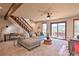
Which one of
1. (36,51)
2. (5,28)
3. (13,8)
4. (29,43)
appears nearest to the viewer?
(13,8)

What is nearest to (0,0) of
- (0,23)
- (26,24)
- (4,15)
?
(26,24)

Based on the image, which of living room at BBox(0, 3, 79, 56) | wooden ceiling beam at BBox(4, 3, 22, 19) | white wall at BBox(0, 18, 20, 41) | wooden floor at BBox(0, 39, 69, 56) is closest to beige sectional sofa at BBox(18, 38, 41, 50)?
living room at BBox(0, 3, 79, 56)

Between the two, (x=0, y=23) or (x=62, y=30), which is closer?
(x=62, y=30)

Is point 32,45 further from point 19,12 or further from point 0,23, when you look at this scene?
point 0,23

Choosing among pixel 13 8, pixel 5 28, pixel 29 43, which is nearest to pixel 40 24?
pixel 29 43

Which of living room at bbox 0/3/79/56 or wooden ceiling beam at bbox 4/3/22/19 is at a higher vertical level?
wooden ceiling beam at bbox 4/3/22/19

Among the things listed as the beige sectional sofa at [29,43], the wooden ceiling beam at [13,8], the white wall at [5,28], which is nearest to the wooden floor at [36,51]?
the beige sectional sofa at [29,43]

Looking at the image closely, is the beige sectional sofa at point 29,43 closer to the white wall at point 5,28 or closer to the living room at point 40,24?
the living room at point 40,24

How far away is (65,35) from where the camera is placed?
377cm

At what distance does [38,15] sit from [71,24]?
1629 mm

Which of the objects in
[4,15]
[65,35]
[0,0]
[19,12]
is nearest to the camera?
[0,0]

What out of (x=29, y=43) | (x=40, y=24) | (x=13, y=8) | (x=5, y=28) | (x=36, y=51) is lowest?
(x=36, y=51)

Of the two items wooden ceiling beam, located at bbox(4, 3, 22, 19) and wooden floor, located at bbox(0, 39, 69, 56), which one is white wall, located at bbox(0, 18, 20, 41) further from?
wooden floor, located at bbox(0, 39, 69, 56)

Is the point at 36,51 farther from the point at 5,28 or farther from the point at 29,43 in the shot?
the point at 5,28
